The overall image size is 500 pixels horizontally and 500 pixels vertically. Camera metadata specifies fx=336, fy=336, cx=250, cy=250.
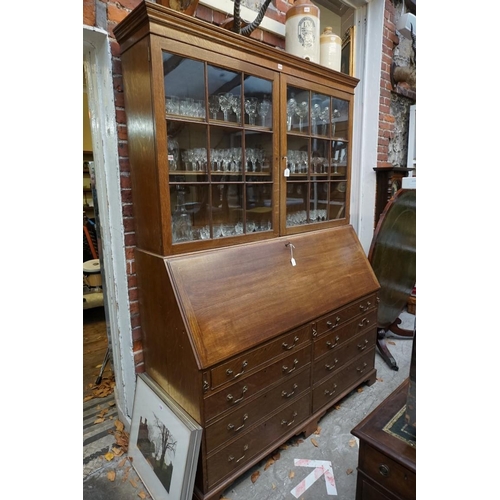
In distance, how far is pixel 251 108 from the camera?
5.59 feet

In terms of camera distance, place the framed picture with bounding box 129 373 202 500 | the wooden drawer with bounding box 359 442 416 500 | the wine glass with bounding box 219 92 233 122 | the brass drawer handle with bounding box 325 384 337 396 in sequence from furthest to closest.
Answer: the brass drawer handle with bounding box 325 384 337 396, the wine glass with bounding box 219 92 233 122, the framed picture with bounding box 129 373 202 500, the wooden drawer with bounding box 359 442 416 500

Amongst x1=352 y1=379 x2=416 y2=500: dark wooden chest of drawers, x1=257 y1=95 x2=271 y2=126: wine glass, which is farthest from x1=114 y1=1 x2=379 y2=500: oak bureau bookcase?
x1=352 y1=379 x2=416 y2=500: dark wooden chest of drawers

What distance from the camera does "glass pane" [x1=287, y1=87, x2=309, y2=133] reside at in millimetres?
1840

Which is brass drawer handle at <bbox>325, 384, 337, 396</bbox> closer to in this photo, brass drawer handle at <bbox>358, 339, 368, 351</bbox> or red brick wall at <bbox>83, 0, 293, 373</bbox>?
brass drawer handle at <bbox>358, 339, 368, 351</bbox>

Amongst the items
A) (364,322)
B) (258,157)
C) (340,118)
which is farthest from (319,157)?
(364,322)

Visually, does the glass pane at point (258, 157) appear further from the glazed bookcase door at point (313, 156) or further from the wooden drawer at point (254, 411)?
the wooden drawer at point (254, 411)

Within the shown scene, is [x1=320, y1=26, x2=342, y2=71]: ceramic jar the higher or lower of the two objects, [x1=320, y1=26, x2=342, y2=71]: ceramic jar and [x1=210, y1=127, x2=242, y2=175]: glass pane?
the higher

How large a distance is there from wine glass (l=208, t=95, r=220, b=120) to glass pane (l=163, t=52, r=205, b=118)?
1.9 inches

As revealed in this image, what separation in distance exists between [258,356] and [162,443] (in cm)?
58

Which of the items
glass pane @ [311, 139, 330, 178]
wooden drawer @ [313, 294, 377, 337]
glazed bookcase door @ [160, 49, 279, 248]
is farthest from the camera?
glass pane @ [311, 139, 330, 178]

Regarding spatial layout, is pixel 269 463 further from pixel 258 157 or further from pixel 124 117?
pixel 124 117

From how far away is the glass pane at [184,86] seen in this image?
4.54 ft

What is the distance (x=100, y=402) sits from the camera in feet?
7.16
